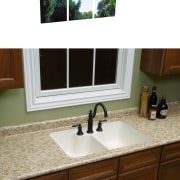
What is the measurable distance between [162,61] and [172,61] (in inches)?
3.7

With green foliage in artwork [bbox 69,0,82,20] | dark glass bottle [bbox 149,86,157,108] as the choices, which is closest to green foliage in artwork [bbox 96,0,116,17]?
Answer: green foliage in artwork [bbox 69,0,82,20]

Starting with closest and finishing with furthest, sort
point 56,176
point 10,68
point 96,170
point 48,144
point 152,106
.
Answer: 1. point 10,68
2. point 56,176
3. point 96,170
4. point 48,144
5. point 152,106

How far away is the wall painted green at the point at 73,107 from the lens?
1.94 metres

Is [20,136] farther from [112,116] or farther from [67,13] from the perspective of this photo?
[67,13]

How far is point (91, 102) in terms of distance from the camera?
228 centimetres

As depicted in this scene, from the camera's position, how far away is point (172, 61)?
2.19m

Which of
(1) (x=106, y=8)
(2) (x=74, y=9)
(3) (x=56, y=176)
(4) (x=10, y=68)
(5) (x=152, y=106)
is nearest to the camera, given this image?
(4) (x=10, y=68)

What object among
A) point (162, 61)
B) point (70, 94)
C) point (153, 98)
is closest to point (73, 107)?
point (70, 94)

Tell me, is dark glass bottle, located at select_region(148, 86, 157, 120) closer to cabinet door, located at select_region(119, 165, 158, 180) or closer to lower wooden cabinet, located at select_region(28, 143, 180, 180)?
lower wooden cabinet, located at select_region(28, 143, 180, 180)

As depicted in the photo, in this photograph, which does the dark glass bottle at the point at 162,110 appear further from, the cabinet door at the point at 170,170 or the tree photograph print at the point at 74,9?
the tree photograph print at the point at 74,9

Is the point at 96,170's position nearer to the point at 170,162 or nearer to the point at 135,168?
the point at 135,168

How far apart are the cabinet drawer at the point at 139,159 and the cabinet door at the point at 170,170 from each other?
123 millimetres

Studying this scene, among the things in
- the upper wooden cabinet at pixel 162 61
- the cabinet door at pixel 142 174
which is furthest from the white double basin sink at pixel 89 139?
the upper wooden cabinet at pixel 162 61

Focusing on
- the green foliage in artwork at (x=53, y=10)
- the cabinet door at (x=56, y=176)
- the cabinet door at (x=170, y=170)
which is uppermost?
the green foliage in artwork at (x=53, y=10)
